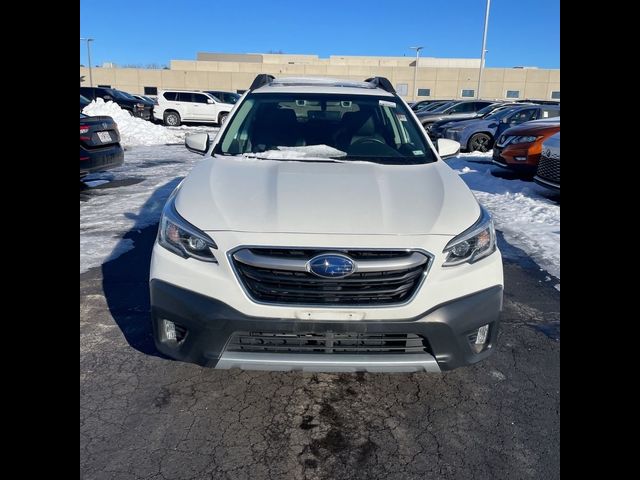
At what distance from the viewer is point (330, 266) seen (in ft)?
7.28

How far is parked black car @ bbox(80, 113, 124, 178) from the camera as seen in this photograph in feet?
24.8

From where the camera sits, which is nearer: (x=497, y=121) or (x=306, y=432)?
(x=306, y=432)

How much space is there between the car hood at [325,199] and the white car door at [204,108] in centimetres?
2118

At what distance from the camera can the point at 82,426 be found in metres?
2.41

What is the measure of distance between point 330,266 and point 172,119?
75.3 ft

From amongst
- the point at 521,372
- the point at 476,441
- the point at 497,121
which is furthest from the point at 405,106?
the point at 497,121

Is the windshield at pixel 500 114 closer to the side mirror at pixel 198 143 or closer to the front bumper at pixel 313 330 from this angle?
the side mirror at pixel 198 143

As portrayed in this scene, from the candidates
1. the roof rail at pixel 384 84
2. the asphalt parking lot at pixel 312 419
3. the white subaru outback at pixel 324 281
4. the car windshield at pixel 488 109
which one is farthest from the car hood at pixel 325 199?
the car windshield at pixel 488 109

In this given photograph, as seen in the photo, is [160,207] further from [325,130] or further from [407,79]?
[407,79]

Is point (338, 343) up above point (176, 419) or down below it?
above

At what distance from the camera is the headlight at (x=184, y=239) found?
2328 millimetres
